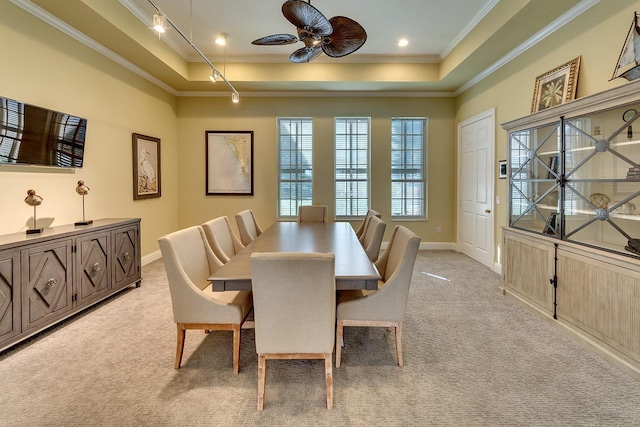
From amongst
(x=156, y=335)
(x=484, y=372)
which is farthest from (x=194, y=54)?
(x=484, y=372)

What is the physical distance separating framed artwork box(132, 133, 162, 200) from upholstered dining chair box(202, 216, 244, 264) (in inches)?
92.4

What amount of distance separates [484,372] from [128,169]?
4.93m

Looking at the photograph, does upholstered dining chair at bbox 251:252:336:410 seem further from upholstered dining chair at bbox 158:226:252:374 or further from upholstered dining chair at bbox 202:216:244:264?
upholstered dining chair at bbox 202:216:244:264

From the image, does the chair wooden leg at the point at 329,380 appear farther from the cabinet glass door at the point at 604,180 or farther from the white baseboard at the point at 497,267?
the white baseboard at the point at 497,267

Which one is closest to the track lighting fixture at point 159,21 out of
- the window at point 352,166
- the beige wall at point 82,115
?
the beige wall at point 82,115

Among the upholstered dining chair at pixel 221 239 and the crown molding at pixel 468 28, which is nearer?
the upholstered dining chair at pixel 221 239

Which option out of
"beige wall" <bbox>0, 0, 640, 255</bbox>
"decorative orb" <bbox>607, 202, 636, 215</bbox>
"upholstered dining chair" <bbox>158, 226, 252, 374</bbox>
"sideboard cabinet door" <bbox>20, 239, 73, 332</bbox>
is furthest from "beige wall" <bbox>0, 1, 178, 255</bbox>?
"decorative orb" <bbox>607, 202, 636, 215</bbox>

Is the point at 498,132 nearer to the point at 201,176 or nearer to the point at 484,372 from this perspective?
the point at 484,372

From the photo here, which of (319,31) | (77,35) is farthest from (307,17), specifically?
(77,35)

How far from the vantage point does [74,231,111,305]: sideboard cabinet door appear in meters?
3.03

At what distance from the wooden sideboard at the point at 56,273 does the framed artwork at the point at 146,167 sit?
131 cm

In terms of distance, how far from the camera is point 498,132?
4.65 metres

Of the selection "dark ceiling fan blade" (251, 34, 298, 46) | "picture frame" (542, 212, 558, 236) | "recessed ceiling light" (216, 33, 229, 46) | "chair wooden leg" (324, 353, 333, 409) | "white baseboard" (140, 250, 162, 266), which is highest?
"recessed ceiling light" (216, 33, 229, 46)

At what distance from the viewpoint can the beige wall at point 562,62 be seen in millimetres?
2790
